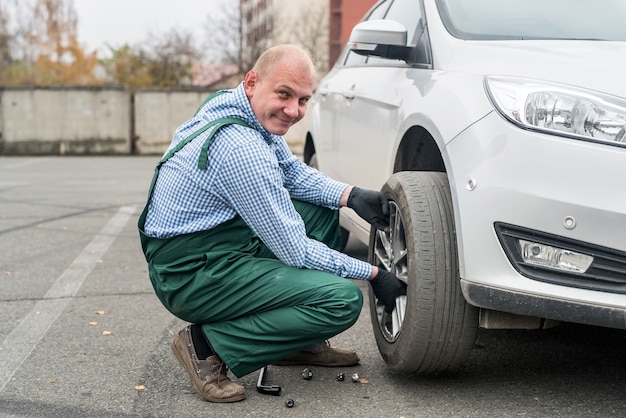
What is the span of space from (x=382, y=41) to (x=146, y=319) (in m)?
1.81

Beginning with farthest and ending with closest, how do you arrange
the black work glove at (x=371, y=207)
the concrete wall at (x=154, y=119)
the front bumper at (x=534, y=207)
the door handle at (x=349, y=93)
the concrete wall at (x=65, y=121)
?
the concrete wall at (x=154, y=119)
the concrete wall at (x=65, y=121)
the door handle at (x=349, y=93)
the black work glove at (x=371, y=207)
the front bumper at (x=534, y=207)

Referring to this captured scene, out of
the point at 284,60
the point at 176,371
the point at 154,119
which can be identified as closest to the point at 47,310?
the point at 176,371

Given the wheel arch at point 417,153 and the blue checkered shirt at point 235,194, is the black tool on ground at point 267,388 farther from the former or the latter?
the wheel arch at point 417,153

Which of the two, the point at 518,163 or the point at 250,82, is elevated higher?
the point at 250,82

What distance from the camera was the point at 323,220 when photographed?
3.46 m

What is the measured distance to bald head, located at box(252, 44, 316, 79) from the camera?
2.99 m

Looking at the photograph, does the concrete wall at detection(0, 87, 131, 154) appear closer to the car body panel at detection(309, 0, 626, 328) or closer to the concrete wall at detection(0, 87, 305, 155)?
the concrete wall at detection(0, 87, 305, 155)

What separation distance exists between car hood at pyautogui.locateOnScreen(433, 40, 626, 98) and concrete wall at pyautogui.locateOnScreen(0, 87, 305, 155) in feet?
58.6

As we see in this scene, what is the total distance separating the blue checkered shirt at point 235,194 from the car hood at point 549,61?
31.7 inches

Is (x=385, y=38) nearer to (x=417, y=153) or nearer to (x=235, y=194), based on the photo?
(x=417, y=153)

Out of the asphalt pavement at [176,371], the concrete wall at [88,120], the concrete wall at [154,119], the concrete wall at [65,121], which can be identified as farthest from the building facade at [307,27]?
the asphalt pavement at [176,371]

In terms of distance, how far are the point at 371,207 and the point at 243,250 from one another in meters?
0.59

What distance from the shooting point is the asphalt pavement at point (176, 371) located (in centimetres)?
289

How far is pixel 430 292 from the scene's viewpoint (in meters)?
2.84
